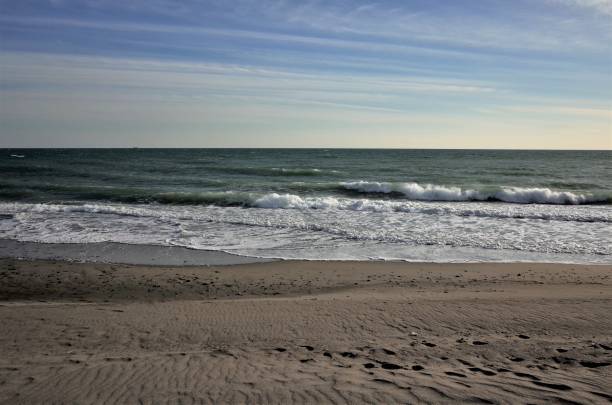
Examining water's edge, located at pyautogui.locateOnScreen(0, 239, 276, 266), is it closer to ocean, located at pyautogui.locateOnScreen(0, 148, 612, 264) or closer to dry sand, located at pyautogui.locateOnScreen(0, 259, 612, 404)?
ocean, located at pyautogui.locateOnScreen(0, 148, 612, 264)

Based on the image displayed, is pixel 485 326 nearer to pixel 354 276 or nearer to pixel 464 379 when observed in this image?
pixel 464 379

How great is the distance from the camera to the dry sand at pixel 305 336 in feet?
12.7

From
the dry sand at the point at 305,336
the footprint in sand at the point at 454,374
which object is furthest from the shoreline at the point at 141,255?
the footprint in sand at the point at 454,374

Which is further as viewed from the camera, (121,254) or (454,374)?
(121,254)

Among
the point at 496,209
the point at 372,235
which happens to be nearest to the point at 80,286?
the point at 372,235

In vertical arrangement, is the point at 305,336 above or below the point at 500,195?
below

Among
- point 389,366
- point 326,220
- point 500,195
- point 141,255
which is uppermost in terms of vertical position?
point 500,195

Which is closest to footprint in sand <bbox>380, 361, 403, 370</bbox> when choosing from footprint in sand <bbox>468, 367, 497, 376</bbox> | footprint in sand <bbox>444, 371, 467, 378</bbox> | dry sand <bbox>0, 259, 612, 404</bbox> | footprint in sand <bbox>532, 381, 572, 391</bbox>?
dry sand <bbox>0, 259, 612, 404</bbox>

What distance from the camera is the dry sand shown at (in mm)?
3881

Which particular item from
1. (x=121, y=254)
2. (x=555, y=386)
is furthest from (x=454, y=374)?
(x=121, y=254)

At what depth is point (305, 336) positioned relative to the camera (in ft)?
17.3

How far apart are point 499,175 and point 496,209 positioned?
59.6ft

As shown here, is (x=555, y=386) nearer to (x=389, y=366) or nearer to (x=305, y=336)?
(x=389, y=366)

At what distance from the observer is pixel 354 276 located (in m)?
8.48
